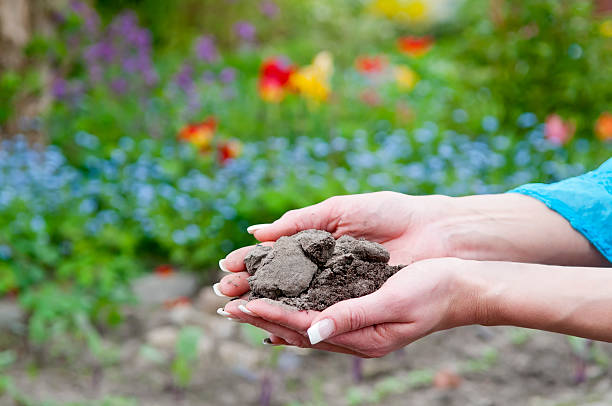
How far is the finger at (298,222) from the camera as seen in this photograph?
1707 mm

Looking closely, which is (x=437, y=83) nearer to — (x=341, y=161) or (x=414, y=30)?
(x=341, y=161)

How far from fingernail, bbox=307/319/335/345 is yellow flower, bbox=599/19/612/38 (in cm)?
359

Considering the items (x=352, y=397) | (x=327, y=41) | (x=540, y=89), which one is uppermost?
(x=327, y=41)

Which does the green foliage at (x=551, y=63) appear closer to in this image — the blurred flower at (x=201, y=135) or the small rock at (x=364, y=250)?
the blurred flower at (x=201, y=135)

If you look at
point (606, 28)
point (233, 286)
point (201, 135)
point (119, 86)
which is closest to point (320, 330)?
point (233, 286)

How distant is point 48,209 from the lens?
10.5 ft

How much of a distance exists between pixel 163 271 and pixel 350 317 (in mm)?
1901

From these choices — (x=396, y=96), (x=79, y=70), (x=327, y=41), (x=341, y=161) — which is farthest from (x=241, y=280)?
(x=327, y=41)

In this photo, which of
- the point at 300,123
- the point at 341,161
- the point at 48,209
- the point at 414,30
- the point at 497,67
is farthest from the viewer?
the point at 414,30

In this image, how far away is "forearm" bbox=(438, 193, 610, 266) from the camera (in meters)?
1.70

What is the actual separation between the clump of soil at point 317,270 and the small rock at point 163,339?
1.19m

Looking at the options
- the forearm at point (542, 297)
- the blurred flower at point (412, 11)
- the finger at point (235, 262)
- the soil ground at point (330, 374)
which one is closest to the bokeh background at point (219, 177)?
the soil ground at point (330, 374)

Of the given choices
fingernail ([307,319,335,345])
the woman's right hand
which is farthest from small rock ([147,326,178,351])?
fingernail ([307,319,335,345])

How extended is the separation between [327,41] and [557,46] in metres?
3.66
